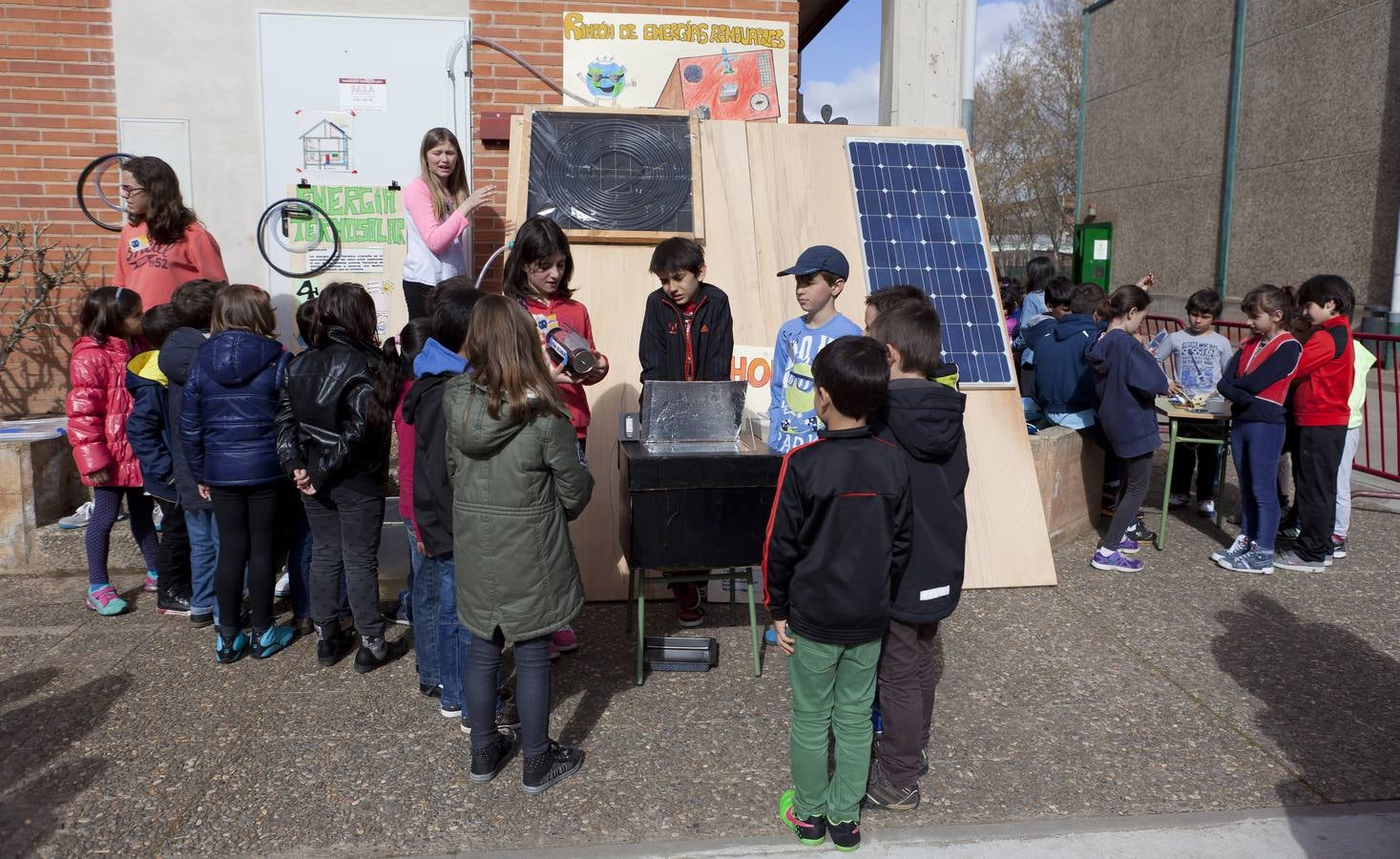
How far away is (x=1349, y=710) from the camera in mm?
4023

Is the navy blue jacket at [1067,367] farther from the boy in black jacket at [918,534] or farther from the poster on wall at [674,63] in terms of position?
the boy in black jacket at [918,534]

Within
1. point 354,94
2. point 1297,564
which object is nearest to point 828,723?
point 1297,564

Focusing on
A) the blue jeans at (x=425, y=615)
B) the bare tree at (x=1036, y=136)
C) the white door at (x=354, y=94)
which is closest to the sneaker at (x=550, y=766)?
the blue jeans at (x=425, y=615)

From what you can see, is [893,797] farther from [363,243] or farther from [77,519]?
[363,243]

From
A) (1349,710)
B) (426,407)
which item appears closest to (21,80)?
(426,407)

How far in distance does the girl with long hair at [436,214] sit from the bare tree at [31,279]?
292 centimetres

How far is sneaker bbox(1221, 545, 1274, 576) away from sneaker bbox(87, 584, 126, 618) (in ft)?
20.5

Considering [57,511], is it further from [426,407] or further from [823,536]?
[823,536]

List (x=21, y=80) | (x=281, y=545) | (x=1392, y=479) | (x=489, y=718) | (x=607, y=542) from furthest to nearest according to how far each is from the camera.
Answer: (x=1392, y=479)
(x=21, y=80)
(x=607, y=542)
(x=281, y=545)
(x=489, y=718)

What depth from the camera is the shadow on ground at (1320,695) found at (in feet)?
11.6

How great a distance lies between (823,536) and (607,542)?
2.42m

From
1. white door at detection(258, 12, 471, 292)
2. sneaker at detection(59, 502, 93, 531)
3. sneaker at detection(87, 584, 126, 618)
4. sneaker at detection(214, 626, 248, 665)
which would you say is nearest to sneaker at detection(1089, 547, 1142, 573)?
sneaker at detection(214, 626, 248, 665)

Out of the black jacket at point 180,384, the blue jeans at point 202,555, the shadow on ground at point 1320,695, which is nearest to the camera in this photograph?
the shadow on ground at point 1320,695

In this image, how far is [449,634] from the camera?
379cm
